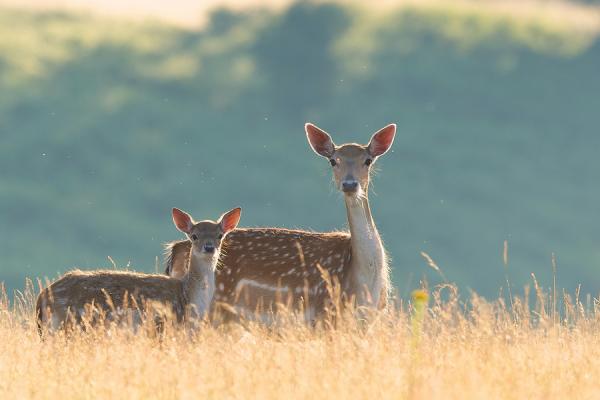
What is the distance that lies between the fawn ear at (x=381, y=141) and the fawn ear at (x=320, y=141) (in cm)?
41

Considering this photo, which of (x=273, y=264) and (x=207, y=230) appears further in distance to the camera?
(x=273, y=264)

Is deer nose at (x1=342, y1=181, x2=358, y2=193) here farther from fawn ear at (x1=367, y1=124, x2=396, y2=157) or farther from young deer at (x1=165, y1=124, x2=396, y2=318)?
fawn ear at (x1=367, y1=124, x2=396, y2=157)

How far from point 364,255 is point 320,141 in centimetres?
126

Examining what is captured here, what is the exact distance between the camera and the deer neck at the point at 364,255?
1091 centimetres

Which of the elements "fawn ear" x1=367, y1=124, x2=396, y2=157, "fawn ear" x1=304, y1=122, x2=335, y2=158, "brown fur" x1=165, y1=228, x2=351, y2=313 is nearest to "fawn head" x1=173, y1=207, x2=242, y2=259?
"brown fur" x1=165, y1=228, x2=351, y2=313

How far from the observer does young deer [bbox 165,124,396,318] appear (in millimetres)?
10930

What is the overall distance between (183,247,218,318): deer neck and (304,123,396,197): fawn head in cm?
145

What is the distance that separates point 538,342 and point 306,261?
2797 mm

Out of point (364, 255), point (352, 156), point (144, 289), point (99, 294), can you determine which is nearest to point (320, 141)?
point (352, 156)

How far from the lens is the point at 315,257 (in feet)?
37.3

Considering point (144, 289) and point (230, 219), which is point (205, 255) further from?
point (144, 289)

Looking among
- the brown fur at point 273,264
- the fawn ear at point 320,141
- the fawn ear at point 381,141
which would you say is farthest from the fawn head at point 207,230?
the fawn ear at point 381,141

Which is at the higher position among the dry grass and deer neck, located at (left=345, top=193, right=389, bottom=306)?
deer neck, located at (left=345, top=193, right=389, bottom=306)

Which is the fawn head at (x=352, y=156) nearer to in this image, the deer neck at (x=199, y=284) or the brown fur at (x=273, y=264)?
the brown fur at (x=273, y=264)
